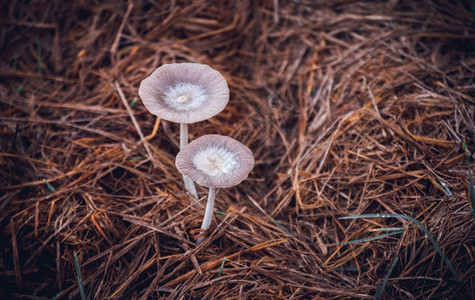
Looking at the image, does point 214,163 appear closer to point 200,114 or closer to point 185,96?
point 200,114

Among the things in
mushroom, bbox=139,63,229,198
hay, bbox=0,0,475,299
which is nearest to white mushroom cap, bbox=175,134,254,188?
mushroom, bbox=139,63,229,198

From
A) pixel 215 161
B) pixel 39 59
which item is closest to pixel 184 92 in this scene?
pixel 215 161

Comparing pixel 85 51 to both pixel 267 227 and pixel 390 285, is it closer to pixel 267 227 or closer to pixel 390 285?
pixel 267 227

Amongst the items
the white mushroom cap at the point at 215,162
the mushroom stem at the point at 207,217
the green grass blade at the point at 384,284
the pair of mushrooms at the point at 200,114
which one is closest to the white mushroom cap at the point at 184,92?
the pair of mushrooms at the point at 200,114

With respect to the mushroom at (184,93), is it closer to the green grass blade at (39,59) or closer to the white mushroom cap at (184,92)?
the white mushroom cap at (184,92)

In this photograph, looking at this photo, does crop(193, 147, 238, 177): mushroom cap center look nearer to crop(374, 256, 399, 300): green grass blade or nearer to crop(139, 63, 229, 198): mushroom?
crop(139, 63, 229, 198): mushroom
